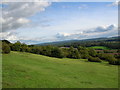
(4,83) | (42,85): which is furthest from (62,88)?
(4,83)

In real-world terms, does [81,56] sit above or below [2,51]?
below

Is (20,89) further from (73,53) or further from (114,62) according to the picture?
(73,53)

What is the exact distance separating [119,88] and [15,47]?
4105cm

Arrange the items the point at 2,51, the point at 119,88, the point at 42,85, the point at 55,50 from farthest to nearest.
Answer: the point at 55,50, the point at 2,51, the point at 119,88, the point at 42,85

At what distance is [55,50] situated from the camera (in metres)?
57.3

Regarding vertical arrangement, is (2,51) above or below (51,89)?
above

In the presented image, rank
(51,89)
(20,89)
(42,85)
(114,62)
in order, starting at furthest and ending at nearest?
(114,62)
(42,85)
(51,89)
(20,89)

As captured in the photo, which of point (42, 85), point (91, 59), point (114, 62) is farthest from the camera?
point (91, 59)

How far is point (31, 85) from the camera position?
12.8 m

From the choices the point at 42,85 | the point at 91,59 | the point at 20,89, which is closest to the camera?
the point at 20,89

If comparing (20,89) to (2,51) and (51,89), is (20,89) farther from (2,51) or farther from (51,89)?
(2,51)

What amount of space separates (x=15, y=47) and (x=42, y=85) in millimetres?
38863

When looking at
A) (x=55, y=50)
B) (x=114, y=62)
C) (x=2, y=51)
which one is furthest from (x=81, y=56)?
(x=2, y=51)

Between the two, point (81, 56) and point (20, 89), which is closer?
point (20, 89)
